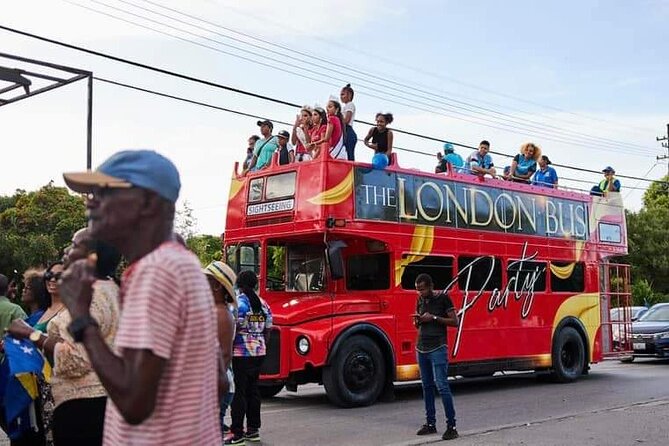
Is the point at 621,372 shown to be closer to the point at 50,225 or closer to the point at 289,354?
the point at 289,354

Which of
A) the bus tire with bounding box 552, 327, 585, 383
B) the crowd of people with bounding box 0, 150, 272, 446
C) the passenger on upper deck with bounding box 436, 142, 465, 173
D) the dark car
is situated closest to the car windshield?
the dark car

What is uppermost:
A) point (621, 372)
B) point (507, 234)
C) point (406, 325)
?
point (507, 234)

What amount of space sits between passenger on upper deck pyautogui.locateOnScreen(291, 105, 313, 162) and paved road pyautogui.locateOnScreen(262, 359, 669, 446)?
12.2 feet

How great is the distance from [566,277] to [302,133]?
5985 millimetres

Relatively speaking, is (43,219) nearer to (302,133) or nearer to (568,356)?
(302,133)

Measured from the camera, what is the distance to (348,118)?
13.2 metres

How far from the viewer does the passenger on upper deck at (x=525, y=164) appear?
16141mm

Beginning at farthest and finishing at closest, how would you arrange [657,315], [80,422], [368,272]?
[657,315] < [368,272] < [80,422]

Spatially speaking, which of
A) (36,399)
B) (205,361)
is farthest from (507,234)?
(205,361)

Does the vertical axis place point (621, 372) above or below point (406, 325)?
below

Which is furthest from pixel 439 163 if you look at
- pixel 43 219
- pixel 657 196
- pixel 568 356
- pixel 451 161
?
pixel 657 196

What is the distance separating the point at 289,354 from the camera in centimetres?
1165

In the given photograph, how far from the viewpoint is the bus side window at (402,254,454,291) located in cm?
1291

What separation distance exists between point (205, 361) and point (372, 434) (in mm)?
7307
